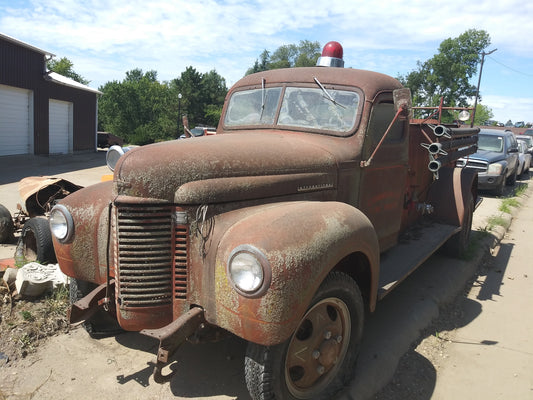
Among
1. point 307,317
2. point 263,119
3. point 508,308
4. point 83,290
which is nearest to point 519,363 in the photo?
point 508,308

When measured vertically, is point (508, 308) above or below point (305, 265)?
below

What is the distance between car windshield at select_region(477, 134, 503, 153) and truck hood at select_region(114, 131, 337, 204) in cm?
1111

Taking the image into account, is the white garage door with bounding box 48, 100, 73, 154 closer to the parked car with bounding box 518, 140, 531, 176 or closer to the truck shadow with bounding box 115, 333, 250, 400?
the truck shadow with bounding box 115, 333, 250, 400

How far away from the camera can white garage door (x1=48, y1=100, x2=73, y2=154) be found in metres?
17.3

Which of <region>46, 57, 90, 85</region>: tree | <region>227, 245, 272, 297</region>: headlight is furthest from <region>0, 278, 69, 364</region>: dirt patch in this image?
<region>46, 57, 90, 85</region>: tree

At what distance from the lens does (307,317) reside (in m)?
2.56

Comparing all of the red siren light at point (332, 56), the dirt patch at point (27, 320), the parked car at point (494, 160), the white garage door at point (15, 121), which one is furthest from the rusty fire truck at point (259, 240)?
the white garage door at point (15, 121)

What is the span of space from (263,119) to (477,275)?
366cm

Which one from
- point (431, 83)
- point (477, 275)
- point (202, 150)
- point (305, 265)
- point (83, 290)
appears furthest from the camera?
point (431, 83)

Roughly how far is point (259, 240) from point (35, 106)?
53.8 ft

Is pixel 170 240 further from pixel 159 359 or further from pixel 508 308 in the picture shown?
pixel 508 308

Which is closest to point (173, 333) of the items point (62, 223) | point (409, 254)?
point (62, 223)

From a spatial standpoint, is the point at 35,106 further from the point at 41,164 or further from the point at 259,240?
the point at 259,240

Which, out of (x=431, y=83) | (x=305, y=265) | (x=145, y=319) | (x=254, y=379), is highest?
(x=431, y=83)
